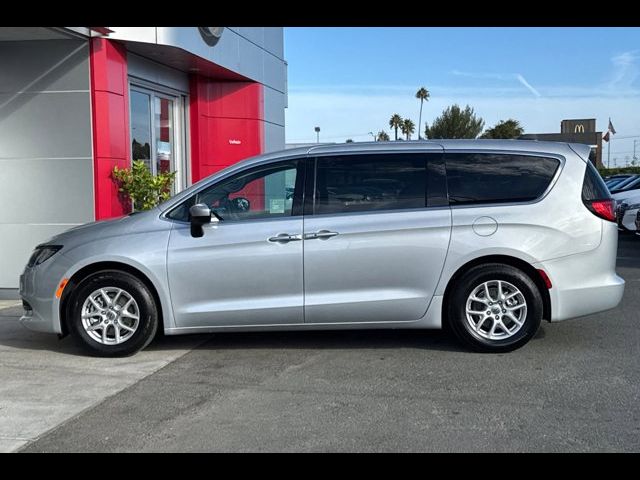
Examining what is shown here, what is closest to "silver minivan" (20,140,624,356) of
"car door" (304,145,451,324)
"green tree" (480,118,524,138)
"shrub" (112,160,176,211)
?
"car door" (304,145,451,324)


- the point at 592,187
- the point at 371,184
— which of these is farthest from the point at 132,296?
the point at 592,187

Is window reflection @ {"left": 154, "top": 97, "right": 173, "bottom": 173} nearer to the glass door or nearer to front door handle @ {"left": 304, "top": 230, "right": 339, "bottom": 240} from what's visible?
the glass door

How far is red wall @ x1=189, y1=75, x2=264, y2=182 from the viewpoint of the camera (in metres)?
13.2

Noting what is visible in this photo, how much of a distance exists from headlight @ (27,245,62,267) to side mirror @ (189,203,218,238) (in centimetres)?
125

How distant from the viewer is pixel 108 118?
9.35 metres

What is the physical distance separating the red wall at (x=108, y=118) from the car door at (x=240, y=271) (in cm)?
389

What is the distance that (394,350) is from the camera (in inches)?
239

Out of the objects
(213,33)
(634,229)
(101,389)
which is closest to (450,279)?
(101,389)

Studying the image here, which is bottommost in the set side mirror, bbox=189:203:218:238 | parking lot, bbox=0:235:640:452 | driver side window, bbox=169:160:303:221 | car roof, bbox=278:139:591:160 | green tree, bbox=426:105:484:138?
parking lot, bbox=0:235:640:452

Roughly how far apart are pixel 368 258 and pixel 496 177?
1.36 metres

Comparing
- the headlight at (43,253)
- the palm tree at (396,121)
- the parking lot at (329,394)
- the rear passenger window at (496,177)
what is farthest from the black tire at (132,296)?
the palm tree at (396,121)

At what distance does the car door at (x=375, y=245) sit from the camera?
5.75 m

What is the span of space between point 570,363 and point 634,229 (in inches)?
396

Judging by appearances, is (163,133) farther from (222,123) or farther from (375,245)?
(375,245)
